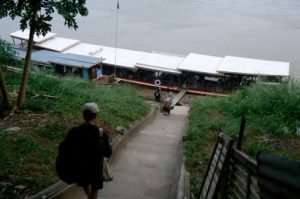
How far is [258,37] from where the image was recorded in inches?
1323

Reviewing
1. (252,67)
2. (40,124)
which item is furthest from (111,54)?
(40,124)

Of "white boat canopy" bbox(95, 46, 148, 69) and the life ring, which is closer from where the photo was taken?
the life ring

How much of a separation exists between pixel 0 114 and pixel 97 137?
181 inches

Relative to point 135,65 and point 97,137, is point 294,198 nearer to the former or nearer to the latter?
point 97,137

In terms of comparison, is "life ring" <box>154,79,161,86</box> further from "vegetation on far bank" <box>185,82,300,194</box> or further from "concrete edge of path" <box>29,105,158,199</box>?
"vegetation on far bank" <box>185,82,300,194</box>

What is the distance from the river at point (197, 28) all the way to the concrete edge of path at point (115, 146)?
17832 millimetres

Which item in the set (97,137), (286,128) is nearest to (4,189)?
(97,137)

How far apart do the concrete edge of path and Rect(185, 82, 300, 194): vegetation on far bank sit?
4.26 feet

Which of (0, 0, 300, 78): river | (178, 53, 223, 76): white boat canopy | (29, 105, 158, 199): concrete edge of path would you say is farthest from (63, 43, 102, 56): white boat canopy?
(29, 105, 158, 199): concrete edge of path

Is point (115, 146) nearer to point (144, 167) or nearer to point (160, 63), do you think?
point (144, 167)

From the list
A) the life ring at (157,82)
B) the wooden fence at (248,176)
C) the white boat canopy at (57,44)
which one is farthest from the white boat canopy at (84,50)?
the wooden fence at (248,176)

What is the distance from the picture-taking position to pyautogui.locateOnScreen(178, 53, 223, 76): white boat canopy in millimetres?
20797

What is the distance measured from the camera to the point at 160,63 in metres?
22.3

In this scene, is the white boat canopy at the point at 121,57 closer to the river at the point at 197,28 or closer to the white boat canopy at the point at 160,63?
the white boat canopy at the point at 160,63
